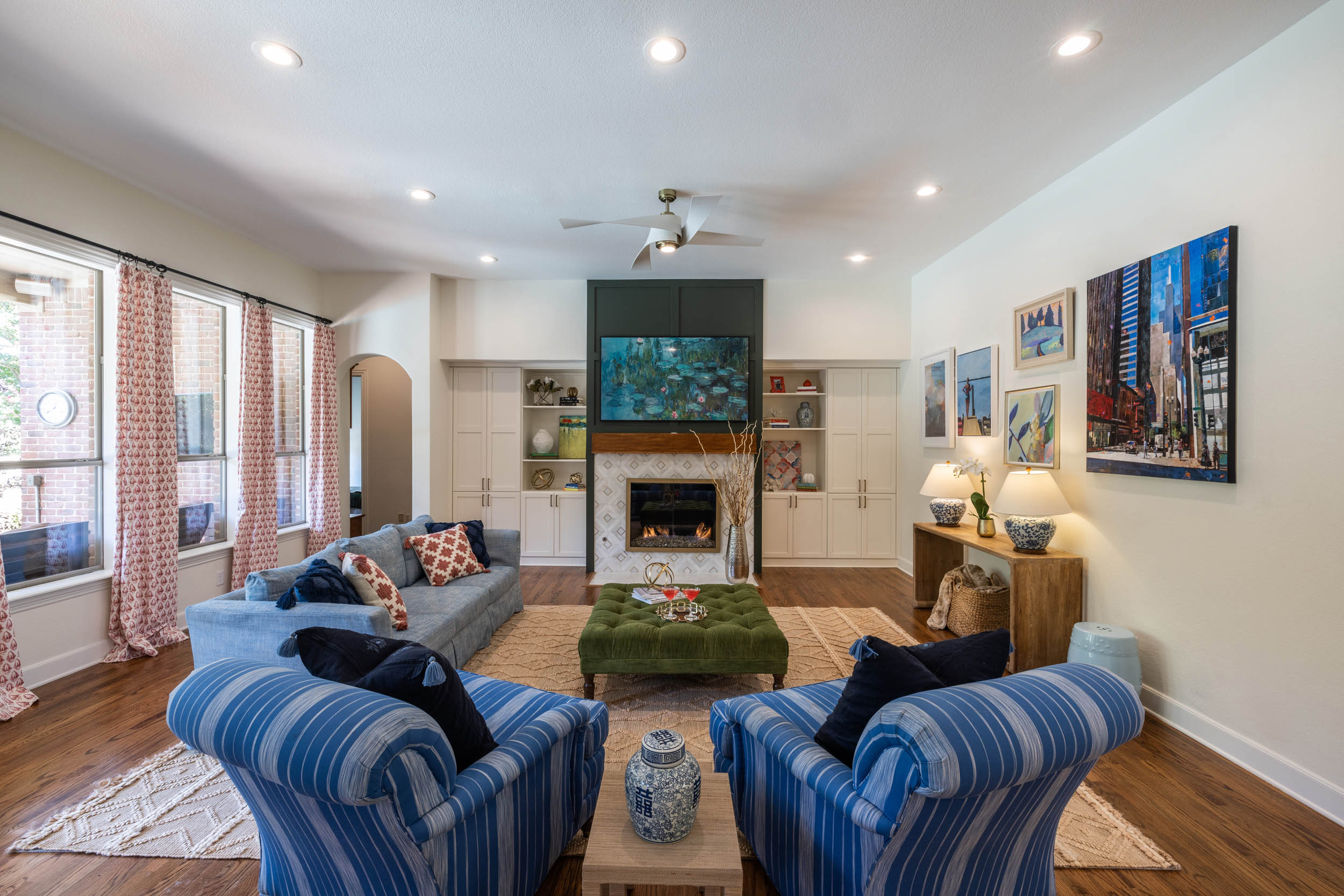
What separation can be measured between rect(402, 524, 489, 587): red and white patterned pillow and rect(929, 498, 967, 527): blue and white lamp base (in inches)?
127

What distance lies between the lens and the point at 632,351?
18.1 ft

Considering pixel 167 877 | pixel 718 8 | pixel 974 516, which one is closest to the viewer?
pixel 167 877

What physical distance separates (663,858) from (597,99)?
2.78 meters

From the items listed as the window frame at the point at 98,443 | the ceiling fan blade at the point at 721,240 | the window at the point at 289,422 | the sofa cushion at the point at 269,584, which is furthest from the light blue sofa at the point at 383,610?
the ceiling fan blade at the point at 721,240

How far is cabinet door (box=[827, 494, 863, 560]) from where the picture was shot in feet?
19.2

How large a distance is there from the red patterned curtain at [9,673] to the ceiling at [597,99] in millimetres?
2298

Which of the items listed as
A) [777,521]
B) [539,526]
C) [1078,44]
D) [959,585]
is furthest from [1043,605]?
[539,526]

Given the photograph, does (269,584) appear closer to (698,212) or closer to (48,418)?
(48,418)

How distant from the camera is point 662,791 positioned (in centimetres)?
134

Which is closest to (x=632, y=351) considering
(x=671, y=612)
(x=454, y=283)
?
(x=454, y=283)

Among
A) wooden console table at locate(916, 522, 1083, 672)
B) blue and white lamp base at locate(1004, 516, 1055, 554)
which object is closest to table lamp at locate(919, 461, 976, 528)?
blue and white lamp base at locate(1004, 516, 1055, 554)

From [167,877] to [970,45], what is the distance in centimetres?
386

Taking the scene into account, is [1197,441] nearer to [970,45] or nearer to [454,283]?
[970,45]

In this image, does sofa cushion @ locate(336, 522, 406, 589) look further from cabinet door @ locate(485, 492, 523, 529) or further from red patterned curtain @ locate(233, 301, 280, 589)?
cabinet door @ locate(485, 492, 523, 529)
